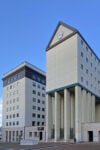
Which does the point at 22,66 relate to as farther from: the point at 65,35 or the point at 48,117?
the point at 65,35

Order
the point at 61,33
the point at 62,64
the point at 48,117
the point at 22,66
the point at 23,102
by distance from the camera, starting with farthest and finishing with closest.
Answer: the point at 22,66 → the point at 23,102 → the point at 48,117 → the point at 61,33 → the point at 62,64

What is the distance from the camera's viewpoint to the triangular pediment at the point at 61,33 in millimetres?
72800

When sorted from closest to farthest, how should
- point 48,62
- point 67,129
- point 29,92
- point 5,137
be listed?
point 67,129, point 48,62, point 29,92, point 5,137

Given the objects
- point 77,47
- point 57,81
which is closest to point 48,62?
point 57,81

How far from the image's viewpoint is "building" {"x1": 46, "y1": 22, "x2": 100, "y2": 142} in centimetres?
6700

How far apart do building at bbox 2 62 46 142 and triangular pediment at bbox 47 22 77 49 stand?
1054 inches

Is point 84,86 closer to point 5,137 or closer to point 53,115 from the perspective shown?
point 53,115

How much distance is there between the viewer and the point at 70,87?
228 ft

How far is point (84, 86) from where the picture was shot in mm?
71062

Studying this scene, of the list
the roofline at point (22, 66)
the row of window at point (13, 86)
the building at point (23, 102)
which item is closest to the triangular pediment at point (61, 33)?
the roofline at point (22, 66)

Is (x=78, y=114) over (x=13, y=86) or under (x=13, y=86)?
under

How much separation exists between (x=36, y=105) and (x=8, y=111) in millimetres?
12316

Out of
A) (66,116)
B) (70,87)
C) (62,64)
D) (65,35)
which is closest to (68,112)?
(66,116)

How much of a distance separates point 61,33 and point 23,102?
36.5 metres
